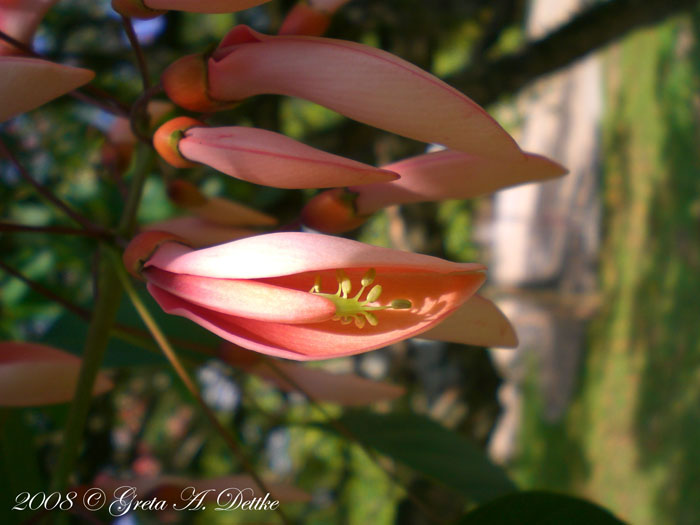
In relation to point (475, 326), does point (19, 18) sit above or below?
above

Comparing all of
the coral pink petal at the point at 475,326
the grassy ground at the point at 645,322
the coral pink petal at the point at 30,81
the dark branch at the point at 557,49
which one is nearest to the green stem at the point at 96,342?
the coral pink petal at the point at 30,81

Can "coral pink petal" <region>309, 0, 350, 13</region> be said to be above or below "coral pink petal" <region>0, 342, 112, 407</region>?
above

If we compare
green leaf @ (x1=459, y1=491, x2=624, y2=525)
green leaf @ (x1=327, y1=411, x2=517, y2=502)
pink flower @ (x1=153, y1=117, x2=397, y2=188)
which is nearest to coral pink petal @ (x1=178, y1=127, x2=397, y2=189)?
pink flower @ (x1=153, y1=117, x2=397, y2=188)

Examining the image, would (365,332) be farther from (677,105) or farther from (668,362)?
(677,105)

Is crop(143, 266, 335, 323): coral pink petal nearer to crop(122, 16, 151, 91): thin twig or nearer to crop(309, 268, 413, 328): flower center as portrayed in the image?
crop(309, 268, 413, 328): flower center

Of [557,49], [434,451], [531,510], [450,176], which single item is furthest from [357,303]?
[557,49]

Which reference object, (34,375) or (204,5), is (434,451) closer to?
(34,375)
